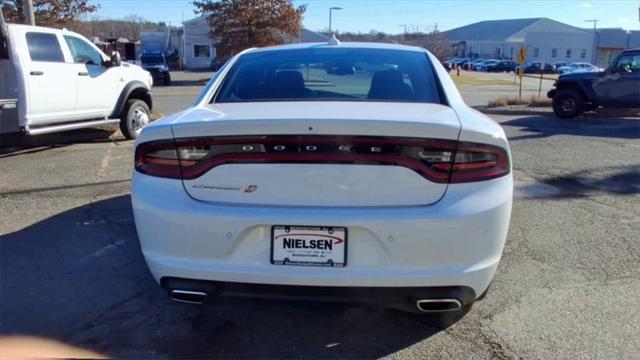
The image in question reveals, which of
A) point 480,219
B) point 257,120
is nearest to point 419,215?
point 480,219

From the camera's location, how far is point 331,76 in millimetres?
3949

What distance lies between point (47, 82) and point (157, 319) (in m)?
6.27

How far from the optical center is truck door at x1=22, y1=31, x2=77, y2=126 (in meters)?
7.96

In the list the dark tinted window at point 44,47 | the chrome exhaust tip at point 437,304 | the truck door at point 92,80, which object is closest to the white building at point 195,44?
the truck door at point 92,80

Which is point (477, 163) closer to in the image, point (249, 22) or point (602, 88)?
point (602, 88)

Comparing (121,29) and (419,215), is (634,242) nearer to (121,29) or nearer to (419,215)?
(419,215)

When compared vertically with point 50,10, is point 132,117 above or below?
below

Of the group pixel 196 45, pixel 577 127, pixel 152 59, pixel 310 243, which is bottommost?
pixel 577 127

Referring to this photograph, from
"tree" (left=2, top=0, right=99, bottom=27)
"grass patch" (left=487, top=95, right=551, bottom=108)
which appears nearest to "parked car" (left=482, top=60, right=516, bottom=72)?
"grass patch" (left=487, top=95, right=551, bottom=108)

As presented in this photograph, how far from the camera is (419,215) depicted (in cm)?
258

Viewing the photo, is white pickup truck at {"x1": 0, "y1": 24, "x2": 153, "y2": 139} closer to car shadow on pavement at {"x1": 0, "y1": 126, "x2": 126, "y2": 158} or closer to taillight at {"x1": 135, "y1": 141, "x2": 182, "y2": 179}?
car shadow on pavement at {"x1": 0, "y1": 126, "x2": 126, "y2": 158}

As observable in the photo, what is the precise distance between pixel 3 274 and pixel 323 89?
8.75 feet

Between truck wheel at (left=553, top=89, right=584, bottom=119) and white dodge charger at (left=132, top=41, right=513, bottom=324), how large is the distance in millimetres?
13932

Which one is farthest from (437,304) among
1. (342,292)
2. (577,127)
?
(577,127)
